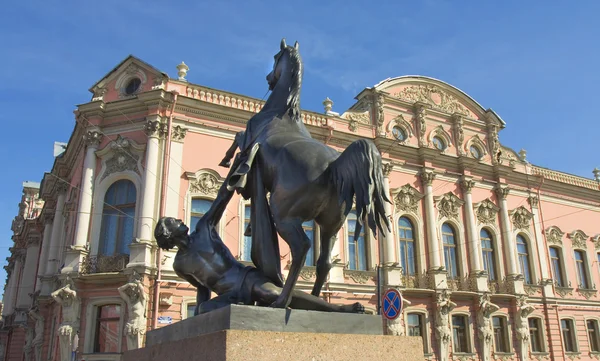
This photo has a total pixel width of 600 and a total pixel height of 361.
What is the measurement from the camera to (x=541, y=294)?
70.5 feet

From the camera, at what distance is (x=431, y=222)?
64.5ft

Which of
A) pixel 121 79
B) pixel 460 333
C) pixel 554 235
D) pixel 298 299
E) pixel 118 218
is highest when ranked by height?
pixel 121 79

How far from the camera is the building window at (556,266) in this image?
22.6 meters

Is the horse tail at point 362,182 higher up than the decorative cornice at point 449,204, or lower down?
lower down

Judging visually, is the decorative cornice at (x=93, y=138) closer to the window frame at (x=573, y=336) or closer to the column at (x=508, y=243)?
the column at (x=508, y=243)

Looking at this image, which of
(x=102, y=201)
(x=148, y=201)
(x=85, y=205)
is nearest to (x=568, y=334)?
(x=148, y=201)

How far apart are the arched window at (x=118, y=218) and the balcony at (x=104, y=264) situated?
0.30 metres

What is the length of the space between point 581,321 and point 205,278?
22.8 metres

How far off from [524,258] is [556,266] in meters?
2.00

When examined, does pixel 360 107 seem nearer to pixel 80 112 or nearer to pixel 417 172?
pixel 417 172

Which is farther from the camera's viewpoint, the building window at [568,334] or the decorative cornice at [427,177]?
the building window at [568,334]

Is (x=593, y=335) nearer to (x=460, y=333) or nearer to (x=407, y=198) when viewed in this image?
(x=460, y=333)

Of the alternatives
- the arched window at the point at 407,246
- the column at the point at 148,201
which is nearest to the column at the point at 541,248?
the arched window at the point at 407,246

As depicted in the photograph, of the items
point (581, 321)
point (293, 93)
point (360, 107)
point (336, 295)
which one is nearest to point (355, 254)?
point (336, 295)
